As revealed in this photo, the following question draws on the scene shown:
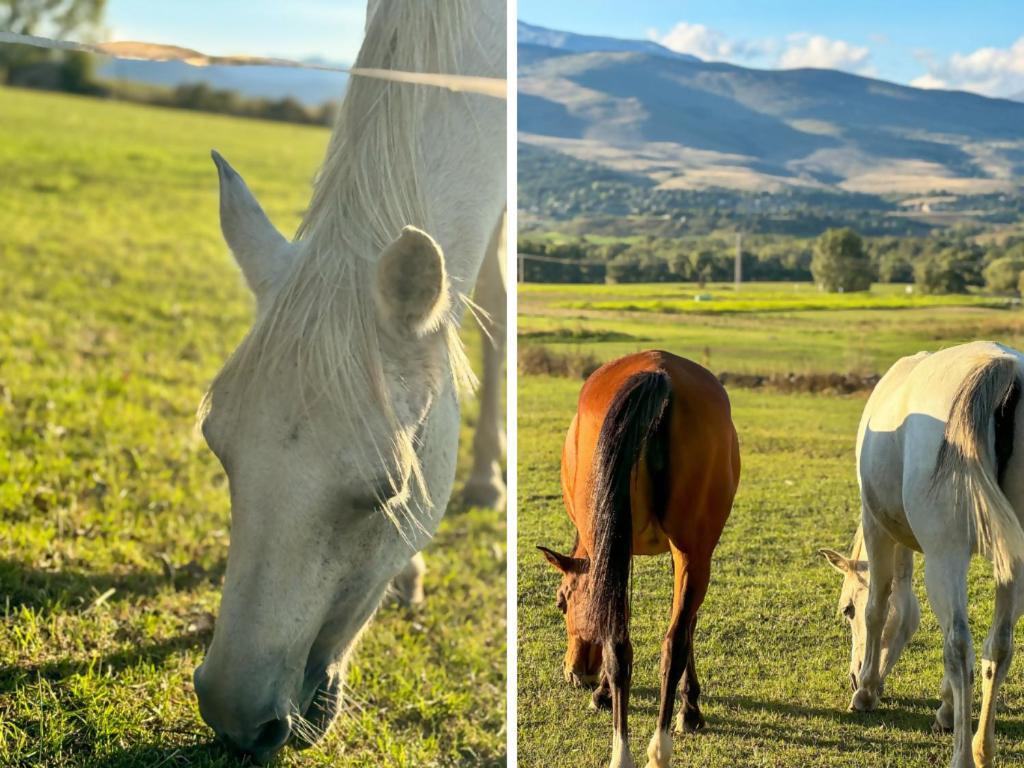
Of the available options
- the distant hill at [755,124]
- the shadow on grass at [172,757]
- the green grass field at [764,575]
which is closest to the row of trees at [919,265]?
the green grass field at [764,575]

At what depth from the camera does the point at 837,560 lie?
9.15 feet

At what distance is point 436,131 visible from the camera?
9.39 feet

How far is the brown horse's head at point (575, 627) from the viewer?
268 cm

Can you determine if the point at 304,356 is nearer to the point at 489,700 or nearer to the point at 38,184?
the point at 489,700

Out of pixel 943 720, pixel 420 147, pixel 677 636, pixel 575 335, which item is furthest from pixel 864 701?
pixel 420 147

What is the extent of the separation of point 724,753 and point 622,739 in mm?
307

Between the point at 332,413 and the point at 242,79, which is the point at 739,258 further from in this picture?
the point at 242,79

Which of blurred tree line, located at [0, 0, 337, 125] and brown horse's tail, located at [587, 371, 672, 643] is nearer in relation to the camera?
brown horse's tail, located at [587, 371, 672, 643]

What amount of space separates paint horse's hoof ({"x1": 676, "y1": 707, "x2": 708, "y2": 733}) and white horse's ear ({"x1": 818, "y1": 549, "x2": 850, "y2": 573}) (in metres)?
0.58

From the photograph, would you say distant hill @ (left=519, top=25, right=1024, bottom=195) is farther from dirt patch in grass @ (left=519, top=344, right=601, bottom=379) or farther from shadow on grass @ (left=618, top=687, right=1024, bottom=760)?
shadow on grass @ (left=618, top=687, right=1024, bottom=760)

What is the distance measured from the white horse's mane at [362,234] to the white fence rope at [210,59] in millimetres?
42

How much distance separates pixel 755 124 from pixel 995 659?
6.65ft

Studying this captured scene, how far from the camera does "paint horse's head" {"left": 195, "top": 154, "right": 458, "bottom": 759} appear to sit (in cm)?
212

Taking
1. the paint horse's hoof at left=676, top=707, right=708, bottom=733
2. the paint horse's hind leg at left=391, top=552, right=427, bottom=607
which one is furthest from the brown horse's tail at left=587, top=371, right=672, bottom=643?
the paint horse's hind leg at left=391, top=552, right=427, bottom=607
